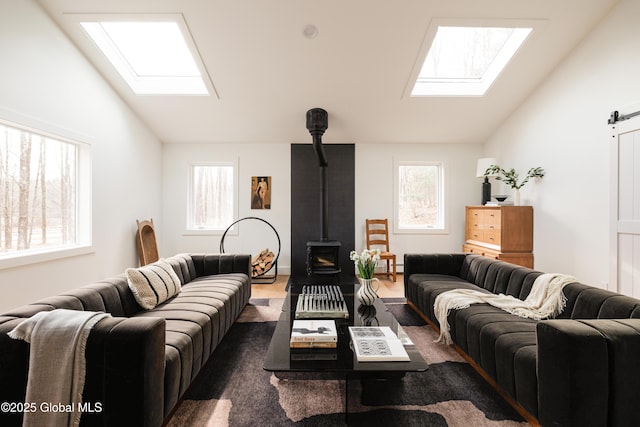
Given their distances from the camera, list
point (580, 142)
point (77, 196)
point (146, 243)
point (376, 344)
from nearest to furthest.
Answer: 1. point (376, 344)
2. point (580, 142)
3. point (77, 196)
4. point (146, 243)

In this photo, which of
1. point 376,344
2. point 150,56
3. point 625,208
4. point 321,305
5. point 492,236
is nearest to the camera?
point 376,344

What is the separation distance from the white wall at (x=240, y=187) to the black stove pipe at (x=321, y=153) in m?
0.71

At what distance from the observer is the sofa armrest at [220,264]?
3394 mm

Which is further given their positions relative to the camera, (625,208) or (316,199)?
(316,199)

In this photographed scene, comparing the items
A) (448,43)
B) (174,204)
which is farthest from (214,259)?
(448,43)

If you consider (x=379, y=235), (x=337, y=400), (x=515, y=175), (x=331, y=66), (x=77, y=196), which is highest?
(x=331, y=66)

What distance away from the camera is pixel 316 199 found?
17.3ft

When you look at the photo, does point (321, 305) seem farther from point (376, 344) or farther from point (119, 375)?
point (119, 375)

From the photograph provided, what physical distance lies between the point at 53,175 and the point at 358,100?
3724mm

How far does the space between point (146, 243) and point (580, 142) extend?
5.96 m

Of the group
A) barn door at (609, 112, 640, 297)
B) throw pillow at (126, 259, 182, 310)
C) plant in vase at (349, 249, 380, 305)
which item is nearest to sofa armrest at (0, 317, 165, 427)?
throw pillow at (126, 259, 182, 310)

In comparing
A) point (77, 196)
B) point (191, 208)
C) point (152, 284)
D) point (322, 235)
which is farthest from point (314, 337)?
point (191, 208)

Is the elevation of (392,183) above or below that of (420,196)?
above

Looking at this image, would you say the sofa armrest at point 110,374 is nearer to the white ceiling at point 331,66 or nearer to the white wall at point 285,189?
the white ceiling at point 331,66
